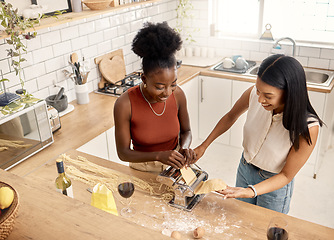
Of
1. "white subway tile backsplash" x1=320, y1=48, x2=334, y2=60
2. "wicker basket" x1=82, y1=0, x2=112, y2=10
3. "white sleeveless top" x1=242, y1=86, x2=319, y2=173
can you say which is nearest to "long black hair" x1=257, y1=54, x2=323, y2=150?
"white sleeveless top" x1=242, y1=86, x2=319, y2=173

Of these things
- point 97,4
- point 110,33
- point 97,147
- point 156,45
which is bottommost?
point 97,147

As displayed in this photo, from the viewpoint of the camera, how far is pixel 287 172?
170cm

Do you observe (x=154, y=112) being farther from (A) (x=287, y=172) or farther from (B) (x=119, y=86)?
(B) (x=119, y=86)

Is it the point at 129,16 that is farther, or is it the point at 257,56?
the point at 257,56

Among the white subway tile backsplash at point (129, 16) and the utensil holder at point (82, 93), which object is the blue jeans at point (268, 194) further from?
the white subway tile backsplash at point (129, 16)

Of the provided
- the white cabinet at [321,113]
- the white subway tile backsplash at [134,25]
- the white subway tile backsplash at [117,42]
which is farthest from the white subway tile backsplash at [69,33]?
the white cabinet at [321,113]

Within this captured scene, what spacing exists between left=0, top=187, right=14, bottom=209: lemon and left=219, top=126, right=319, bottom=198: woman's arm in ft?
3.28

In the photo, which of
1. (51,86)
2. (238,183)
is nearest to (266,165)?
(238,183)

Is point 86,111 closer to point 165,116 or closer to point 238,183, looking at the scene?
point 165,116

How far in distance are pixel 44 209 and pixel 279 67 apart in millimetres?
1155

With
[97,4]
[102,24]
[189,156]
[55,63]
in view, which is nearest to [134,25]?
[102,24]

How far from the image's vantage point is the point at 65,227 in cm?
80

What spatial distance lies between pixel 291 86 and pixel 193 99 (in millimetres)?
2305

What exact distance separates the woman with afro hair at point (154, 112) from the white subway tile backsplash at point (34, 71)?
46.5 inches
